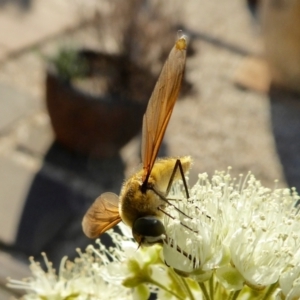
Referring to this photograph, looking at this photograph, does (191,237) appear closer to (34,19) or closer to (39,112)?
(39,112)

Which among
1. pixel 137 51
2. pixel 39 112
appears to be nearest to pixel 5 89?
pixel 39 112

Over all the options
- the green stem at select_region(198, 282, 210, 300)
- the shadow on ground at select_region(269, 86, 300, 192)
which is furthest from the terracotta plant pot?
the green stem at select_region(198, 282, 210, 300)

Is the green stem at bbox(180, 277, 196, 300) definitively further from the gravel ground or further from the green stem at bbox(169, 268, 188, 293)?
the gravel ground

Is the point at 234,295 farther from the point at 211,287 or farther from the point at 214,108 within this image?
the point at 214,108

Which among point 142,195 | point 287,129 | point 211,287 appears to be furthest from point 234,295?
point 287,129

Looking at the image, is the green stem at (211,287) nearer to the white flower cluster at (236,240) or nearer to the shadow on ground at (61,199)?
the white flower cluster at (236,240)
